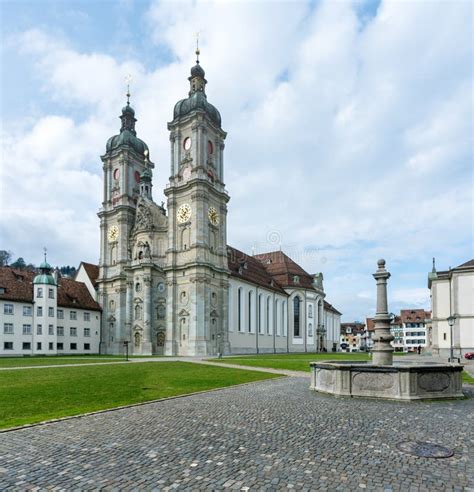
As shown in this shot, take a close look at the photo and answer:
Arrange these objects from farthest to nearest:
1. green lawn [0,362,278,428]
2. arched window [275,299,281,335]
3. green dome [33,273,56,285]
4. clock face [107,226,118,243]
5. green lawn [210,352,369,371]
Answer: arched window [275,299,281,335]
clock face [107,226,118,243]
green dome [33,273,56,285]
green lawn [210,352,369,371]
green lawn [0,362,278,428]

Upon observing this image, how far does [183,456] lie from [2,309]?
55.0m

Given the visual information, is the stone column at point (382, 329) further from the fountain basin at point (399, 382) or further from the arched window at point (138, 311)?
the arched window at point (138, 311)

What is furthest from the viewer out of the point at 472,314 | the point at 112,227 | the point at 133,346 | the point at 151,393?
the point at 112,227

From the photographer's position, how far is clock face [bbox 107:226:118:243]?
70.8m

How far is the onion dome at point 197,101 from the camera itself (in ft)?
210

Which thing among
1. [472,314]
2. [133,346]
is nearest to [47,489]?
[133,346]

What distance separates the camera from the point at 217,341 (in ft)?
196

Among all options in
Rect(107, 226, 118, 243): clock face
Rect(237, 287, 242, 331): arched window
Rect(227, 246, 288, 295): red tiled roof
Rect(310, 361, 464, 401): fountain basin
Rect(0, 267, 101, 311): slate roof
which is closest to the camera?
Rect(310, 361, 464, 401): fountain basin

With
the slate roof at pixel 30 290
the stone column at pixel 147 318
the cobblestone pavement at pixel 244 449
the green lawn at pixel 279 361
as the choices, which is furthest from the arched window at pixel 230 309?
the cobblestone pavement at pixel 244 449

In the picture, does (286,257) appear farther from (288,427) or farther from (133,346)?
(288,427)

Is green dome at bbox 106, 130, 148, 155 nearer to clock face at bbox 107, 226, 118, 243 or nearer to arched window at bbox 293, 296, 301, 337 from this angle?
clock face at bbox 107, 226, 118, 243

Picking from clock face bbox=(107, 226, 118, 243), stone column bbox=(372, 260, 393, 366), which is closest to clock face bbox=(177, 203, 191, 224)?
clock face bbox=(107, 226, 118, 243)

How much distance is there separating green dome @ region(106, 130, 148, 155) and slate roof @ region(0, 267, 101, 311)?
975 inches

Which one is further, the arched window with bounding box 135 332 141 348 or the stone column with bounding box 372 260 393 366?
the arched window with bounding box 135 332 141 348
